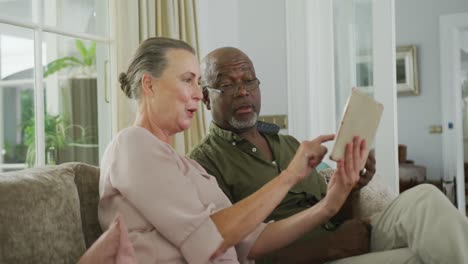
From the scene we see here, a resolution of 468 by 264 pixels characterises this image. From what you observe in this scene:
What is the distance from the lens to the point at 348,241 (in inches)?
73.7

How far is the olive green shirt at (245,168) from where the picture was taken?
79.8 inches

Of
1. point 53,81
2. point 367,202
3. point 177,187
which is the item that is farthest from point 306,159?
point 53,81

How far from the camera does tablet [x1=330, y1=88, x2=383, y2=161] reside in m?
1.44

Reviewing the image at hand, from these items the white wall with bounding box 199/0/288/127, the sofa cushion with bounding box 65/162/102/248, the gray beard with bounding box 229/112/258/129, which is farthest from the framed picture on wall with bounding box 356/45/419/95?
the sofa cushion with bounding box 65/162/102/248

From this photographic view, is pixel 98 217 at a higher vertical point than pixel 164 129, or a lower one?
lower

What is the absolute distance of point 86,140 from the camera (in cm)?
306

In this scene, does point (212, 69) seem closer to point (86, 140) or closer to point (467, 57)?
point (86, 140)

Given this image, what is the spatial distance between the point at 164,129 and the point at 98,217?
30 centimetres

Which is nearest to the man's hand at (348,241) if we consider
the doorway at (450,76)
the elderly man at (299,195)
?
the elderly man at (299,195)

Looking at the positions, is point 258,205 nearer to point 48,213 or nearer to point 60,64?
point 48,213

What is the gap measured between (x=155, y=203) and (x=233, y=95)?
0.85 metres

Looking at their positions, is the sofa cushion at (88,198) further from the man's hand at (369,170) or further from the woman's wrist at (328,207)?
the man's hand at (369,170)

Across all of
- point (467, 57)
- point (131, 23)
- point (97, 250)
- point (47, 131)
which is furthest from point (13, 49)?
point (467, 57)

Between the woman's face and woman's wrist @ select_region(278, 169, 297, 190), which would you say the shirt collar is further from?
woman's wrist @ select_region(278, 169, 297, 190)
